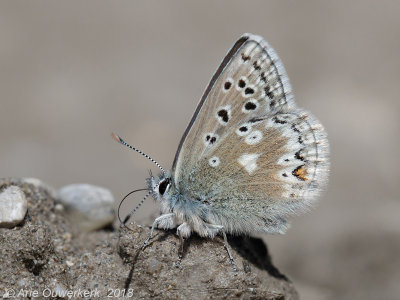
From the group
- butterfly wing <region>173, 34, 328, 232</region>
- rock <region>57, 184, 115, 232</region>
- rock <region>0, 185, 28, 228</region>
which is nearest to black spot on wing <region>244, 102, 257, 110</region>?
butterfly wing <region>173, 34, 328, 232</region>

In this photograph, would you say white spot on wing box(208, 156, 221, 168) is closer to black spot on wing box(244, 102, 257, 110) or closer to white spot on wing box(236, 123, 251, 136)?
white spot on wing box(236, 123, 251, 136)

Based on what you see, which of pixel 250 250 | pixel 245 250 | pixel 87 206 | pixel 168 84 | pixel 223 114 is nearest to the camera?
pixel 223 114

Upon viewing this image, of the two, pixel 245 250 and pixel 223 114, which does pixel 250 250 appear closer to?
pixel 245 250

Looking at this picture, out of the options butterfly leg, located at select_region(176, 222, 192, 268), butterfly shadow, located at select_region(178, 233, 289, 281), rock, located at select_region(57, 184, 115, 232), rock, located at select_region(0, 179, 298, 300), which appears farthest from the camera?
rock, located at select_region(57, 184, 115, 232)

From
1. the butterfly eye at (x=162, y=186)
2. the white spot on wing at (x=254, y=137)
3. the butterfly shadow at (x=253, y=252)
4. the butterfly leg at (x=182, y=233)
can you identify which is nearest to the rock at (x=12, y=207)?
the butterfly eye at (x=162, y=186)

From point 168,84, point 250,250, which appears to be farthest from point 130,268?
point 168,84

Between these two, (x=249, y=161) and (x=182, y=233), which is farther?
(x=249, y=161)

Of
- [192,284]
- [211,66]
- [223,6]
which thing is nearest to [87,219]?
[192,284]

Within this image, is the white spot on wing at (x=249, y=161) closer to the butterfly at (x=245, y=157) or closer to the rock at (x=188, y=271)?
the butterfly at (x=245, y=157)
